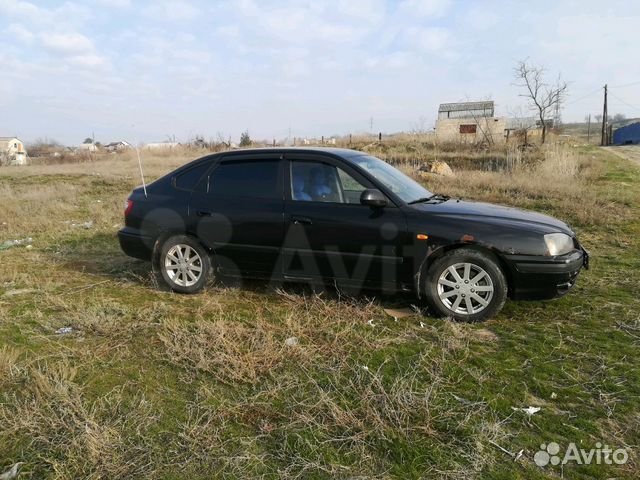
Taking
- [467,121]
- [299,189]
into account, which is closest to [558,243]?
[299,189]

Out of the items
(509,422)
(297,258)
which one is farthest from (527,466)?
(297,258)

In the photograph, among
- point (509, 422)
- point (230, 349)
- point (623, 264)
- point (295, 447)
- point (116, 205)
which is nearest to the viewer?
point (295, 447)

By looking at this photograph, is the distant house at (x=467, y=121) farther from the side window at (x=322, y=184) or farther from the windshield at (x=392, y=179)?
the side window at (x=322, y=184)

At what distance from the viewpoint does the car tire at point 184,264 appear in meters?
4.84

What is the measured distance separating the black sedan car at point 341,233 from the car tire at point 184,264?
12 millimetres

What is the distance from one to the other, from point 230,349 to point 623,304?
3.67m

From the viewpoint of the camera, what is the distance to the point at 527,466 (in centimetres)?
220

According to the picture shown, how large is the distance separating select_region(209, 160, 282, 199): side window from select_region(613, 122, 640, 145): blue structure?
54.0 metres

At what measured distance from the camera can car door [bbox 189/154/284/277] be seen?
4.51m

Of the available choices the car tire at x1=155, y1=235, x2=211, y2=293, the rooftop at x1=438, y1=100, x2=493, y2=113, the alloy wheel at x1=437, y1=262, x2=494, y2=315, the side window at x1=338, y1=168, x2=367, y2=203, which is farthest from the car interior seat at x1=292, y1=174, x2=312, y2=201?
the rooftop at x1=438, y1=100, x2=493, y2=113

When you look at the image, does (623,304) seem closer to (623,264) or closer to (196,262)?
(623,264)

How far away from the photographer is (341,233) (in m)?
4.21

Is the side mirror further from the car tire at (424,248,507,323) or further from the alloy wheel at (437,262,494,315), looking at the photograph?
the alloy wheel at (437,262,494,315)

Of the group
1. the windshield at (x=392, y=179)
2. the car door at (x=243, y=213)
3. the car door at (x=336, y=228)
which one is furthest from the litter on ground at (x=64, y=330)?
the windshield at (x=392, y=179)
